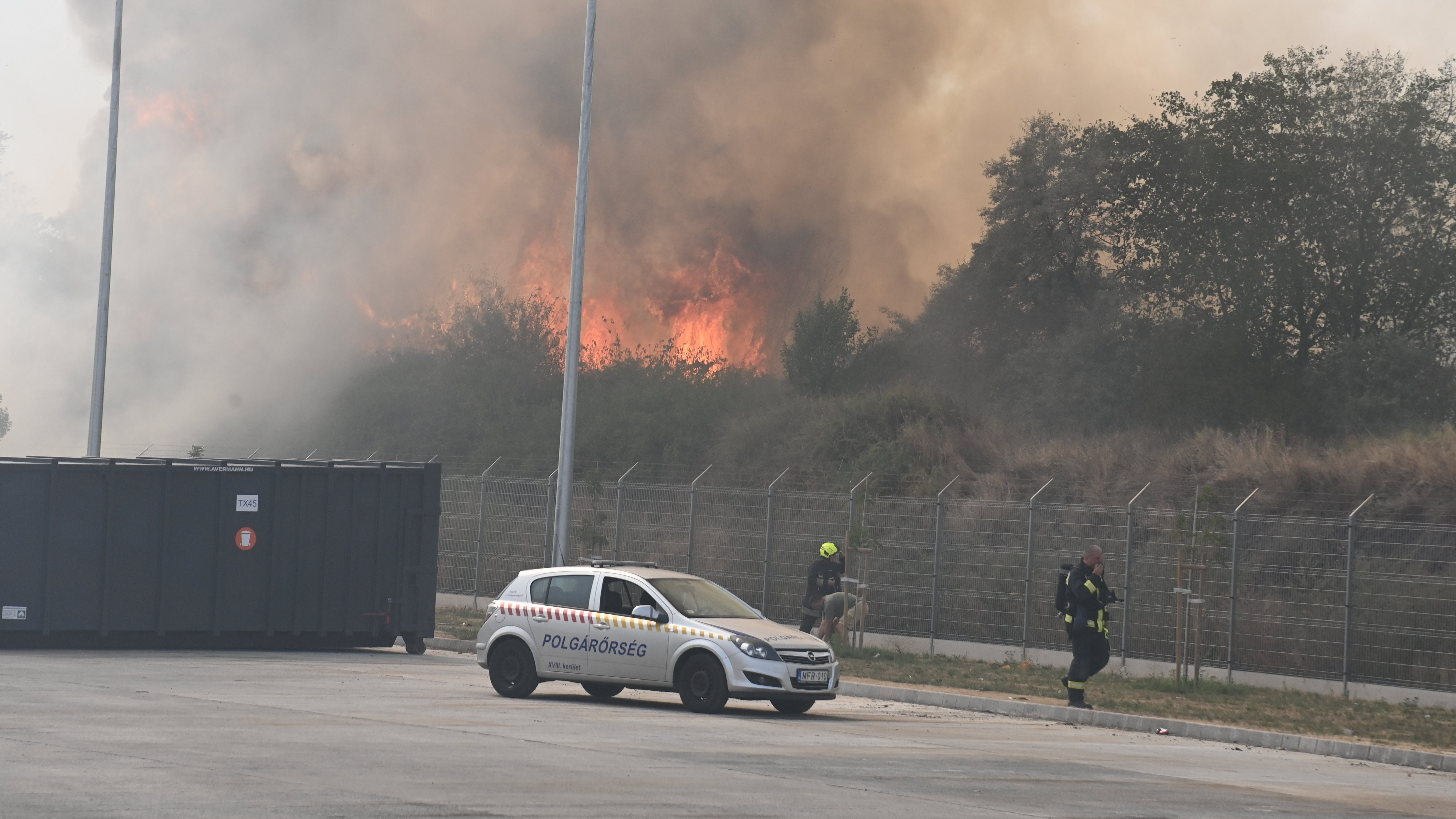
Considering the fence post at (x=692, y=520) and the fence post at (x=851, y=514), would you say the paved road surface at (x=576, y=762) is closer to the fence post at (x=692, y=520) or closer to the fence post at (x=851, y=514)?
the fence post at (x=851, y=514)

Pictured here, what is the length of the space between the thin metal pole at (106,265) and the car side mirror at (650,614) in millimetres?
18372

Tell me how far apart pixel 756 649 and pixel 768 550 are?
11.1 meters

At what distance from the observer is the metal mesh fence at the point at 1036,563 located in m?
20.0

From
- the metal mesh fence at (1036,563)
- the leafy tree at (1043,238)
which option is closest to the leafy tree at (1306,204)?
the leafy tree at (1043,238)

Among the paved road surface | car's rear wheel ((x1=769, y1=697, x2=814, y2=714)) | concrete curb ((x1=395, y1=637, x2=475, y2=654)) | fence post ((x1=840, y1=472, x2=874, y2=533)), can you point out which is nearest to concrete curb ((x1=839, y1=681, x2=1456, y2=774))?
the paved road surface

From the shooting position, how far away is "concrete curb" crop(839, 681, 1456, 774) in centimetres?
1426

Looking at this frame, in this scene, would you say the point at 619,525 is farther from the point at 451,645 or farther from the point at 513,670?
the point at 513,670

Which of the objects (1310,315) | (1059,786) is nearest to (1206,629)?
(1059,786)

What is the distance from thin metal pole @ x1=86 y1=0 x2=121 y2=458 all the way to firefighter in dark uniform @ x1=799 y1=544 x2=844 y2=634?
51.6 feet

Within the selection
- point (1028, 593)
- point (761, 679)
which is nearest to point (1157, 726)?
point (761, 679)

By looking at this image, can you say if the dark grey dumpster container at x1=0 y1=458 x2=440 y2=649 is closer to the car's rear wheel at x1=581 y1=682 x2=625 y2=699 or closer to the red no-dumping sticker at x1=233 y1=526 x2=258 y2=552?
the red no-dumping sticker at x1=233 y1=526 x2=258 y2=552

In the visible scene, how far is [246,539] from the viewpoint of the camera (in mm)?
21156

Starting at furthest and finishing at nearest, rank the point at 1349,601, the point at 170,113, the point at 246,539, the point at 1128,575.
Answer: the point at 170,113 → the point at 1128,575 → the point at 246,539 → the point at 1349,601

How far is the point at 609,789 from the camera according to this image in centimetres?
933
